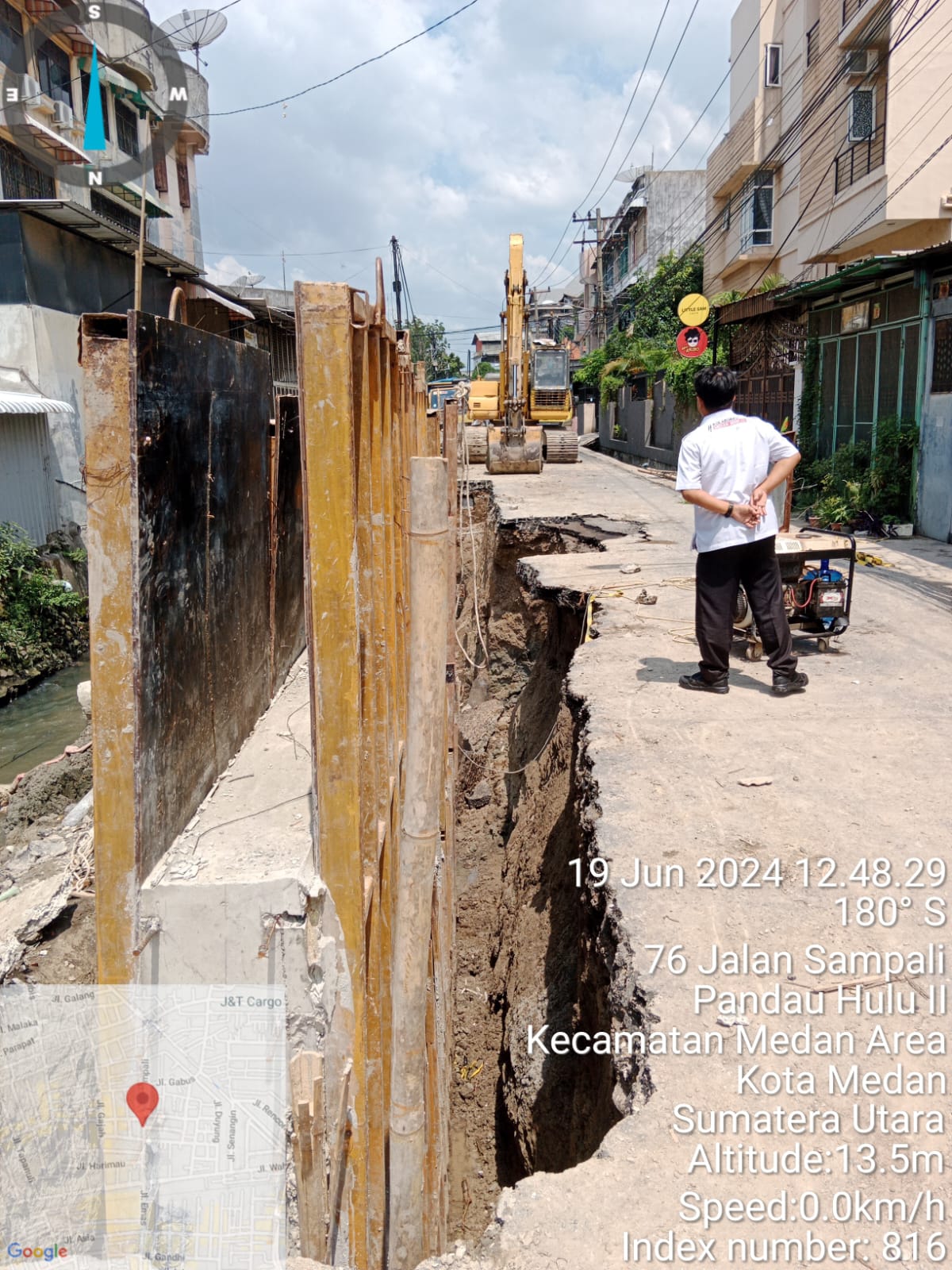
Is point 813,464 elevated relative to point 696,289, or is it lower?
lower

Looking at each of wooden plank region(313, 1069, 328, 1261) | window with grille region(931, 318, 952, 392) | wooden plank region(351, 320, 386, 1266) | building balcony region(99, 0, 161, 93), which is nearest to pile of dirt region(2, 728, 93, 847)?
wooden plank region(351, 320, 386, 1266)

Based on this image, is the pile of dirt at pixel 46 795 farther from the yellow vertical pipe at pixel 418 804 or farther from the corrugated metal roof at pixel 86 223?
the corrugated metal roof at pixel 86 223

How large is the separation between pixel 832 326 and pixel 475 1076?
13905 mm

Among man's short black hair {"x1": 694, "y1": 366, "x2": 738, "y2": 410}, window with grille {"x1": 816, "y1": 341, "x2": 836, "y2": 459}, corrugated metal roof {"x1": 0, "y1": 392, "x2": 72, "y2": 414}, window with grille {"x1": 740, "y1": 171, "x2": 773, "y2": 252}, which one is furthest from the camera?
window with grille {"x1": 740, "y1": 171, "x2": 773, "y2": 252}

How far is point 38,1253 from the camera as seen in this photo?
241 centimetres

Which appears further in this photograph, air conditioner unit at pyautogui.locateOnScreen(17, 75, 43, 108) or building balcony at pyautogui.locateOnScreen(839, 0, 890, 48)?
air conditioner unit at pyautogui.locateOnScreen(17, 75, 43, 108)

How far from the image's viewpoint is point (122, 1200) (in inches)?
94.9

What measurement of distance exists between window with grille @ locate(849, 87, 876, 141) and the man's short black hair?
15884mm

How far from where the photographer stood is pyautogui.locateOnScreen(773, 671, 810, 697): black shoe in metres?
5.02

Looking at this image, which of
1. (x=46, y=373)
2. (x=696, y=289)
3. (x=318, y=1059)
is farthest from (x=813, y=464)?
(x=696, y=289)

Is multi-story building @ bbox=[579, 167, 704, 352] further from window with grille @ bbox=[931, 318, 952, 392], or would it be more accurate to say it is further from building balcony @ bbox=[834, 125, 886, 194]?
window with grille @ bbox=[931, 318, 952, 392]

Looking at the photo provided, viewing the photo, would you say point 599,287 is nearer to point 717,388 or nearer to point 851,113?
point 851,113

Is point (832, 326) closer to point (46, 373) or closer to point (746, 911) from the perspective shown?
point (46, 373)

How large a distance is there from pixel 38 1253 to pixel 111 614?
1.69 meters
